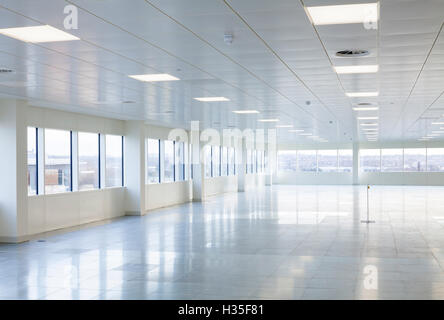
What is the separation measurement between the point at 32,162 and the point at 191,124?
9.15m

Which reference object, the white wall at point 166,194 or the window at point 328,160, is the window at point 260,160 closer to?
the window at point 328,160

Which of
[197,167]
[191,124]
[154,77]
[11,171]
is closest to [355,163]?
[197,167]

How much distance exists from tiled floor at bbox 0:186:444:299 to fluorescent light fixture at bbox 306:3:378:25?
4.28 meters

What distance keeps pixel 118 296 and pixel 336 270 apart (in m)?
4.40

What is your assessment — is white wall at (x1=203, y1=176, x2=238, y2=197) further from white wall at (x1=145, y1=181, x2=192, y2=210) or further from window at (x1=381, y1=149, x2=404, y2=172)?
window at (x1=381, y1=149, x2=404, y2=172)

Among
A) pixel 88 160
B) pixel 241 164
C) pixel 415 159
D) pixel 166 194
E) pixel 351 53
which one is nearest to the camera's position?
pixel 351 53

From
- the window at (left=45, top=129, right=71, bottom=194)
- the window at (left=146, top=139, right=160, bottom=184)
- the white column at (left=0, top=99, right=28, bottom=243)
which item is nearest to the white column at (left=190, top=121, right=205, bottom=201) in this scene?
the window at (left=146, top=139, right=160, bottom=184)

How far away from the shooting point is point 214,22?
6914mm

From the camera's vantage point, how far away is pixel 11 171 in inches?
559

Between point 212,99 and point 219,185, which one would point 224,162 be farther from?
point 212,99

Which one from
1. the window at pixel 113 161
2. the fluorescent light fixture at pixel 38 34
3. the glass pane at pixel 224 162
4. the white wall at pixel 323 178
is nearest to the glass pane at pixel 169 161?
the window at pixel 113 161

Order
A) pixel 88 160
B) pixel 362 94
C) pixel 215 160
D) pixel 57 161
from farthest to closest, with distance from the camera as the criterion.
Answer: pixel 215 160, pixel 88 160, pixel 57 161, pixel 362 94

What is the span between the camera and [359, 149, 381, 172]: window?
157ft
